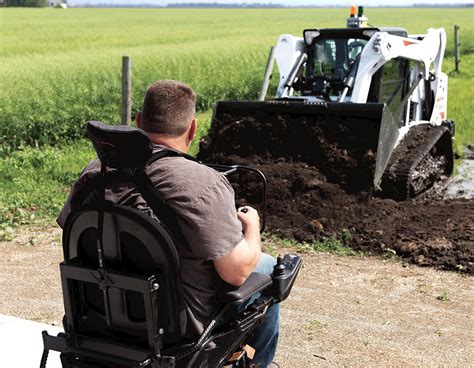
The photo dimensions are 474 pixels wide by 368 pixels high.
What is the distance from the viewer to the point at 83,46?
24.4m

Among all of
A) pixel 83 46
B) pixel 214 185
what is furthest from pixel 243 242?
pixel 83 46

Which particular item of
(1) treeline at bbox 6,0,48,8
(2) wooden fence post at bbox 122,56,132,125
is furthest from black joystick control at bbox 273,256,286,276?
(1) treeline at bbox 6,0,48,8

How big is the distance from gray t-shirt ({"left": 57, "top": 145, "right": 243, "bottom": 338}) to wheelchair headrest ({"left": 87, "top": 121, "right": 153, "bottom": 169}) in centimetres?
9

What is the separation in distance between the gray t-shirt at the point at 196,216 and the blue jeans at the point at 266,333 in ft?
1.51

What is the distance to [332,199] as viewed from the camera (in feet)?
23.1

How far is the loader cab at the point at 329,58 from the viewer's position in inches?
345

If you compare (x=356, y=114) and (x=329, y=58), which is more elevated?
(x=329, y=58)

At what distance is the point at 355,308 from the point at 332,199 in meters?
2.33

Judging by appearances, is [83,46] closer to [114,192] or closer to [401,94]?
[401,94]

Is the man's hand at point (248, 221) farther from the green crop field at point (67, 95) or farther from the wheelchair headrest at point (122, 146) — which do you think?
the green crop field at point (67, 95)

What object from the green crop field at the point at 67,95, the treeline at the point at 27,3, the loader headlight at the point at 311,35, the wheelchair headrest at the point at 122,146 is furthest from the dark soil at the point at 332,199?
the treeline at the point at 27,3

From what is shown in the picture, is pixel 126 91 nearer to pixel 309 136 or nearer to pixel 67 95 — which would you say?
pixel 309 136

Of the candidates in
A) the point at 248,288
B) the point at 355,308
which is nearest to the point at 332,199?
the point at 355,308

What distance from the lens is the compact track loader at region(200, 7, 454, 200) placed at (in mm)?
7336
